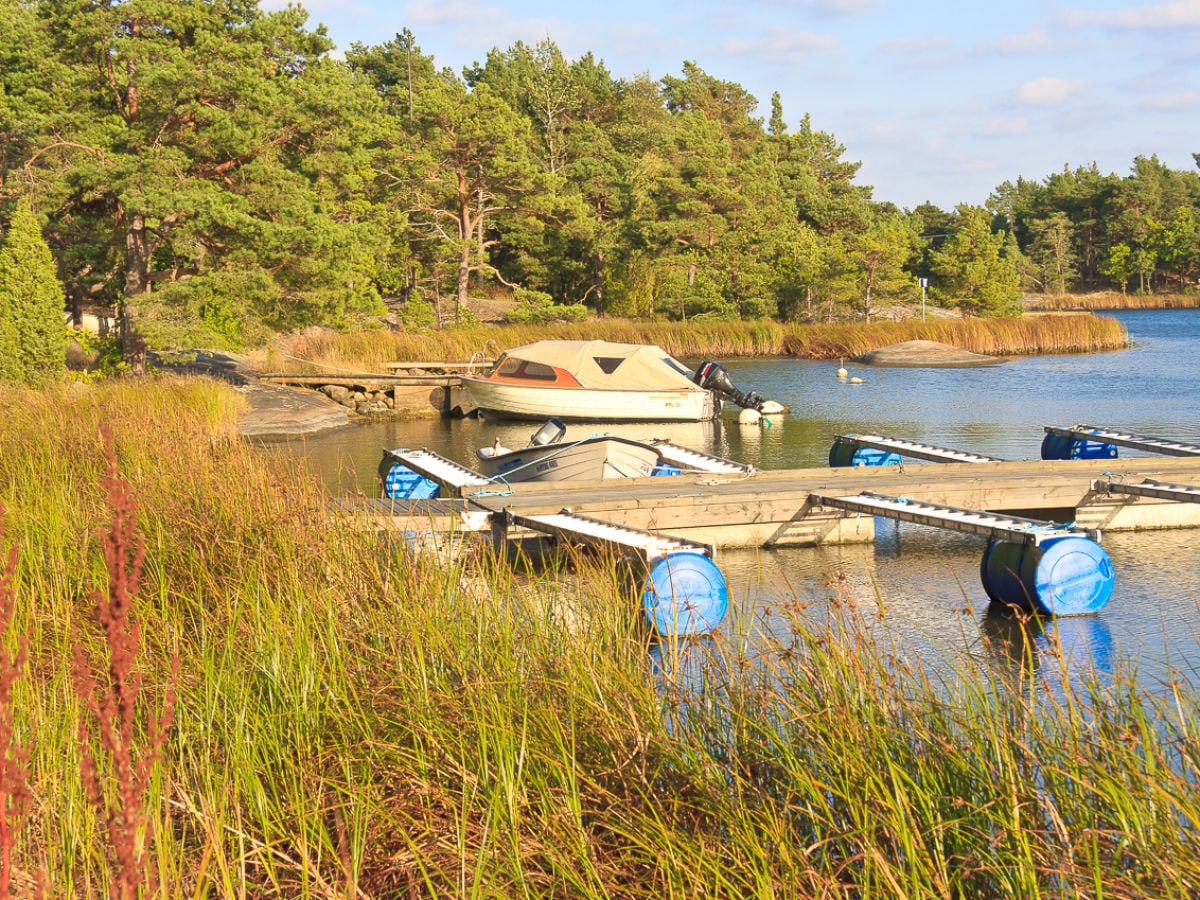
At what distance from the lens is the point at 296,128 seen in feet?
68.7

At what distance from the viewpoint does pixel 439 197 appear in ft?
127

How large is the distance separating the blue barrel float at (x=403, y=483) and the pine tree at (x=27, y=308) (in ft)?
21.6

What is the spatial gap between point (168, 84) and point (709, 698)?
58.6 ft

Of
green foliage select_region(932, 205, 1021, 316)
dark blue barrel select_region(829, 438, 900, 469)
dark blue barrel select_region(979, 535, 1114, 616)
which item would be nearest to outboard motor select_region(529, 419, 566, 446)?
dark blue barrel select_region(829, 438, 900, 469)

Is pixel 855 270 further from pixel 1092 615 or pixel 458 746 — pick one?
pixel 458 746

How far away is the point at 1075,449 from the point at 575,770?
37.5 ft

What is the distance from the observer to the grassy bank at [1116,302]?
67812mm

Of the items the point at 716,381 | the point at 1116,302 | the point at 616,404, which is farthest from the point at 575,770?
the point at 1116,302

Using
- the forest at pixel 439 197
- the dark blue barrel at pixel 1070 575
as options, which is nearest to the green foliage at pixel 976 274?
the forest at pixel 439 197

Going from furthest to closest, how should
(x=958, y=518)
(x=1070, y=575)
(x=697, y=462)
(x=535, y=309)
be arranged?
(x=535, y=309), (x=697, y=462), (x=958, y=518), (x=1070, y=575)

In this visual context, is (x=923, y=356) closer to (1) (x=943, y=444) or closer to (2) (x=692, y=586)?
(1) (x=943, y=444)

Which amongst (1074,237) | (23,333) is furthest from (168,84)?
(1074,237)

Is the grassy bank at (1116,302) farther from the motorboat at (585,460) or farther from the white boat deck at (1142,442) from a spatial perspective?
the motorboat at (585,460)

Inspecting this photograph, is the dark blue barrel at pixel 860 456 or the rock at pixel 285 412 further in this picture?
the rock at pixel 285 412
